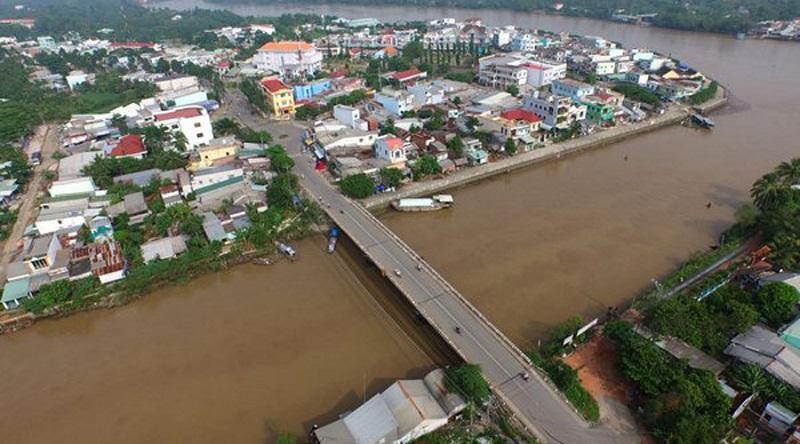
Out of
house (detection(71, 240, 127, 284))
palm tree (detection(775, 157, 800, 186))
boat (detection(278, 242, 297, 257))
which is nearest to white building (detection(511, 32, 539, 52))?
palm tree (detection(775, 157, 800, 186))

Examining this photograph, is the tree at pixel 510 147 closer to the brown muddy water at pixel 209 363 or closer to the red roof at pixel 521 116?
the red roof at pixel 521 116

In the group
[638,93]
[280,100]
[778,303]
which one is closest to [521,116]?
[638,93]

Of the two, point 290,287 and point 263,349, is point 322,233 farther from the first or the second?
point 263,349

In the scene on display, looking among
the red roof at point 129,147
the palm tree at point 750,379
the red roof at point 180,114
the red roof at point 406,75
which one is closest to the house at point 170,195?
the red roof at point 129,147

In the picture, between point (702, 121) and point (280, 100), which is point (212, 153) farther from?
point (702, 121)

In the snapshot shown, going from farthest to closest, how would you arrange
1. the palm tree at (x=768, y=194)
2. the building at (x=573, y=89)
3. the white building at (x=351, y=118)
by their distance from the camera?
the building at (x=573, y=89) → the white building at (x=351, y=118) → the palm tree at (x=768, y=194)

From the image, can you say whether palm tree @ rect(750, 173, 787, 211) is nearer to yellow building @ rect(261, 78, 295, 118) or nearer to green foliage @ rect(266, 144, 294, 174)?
green foliage @ rect(266, 144, 294, 174)
